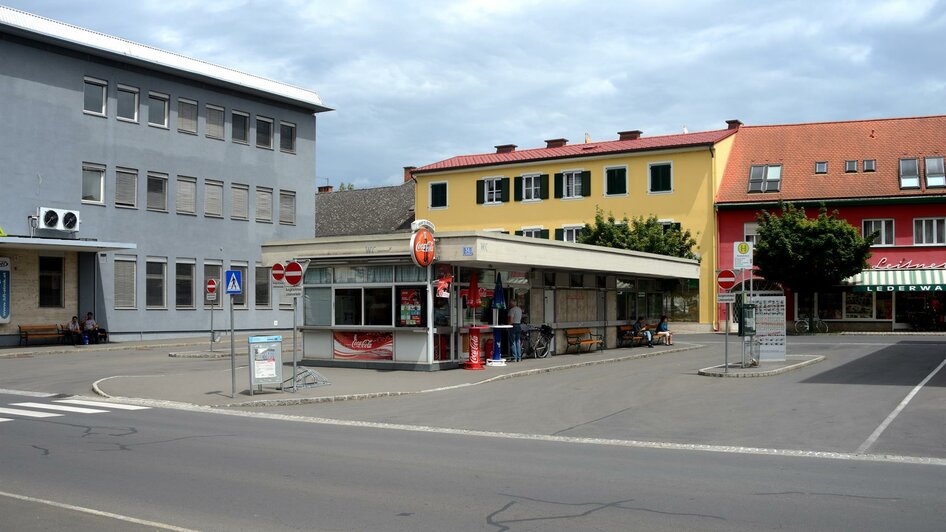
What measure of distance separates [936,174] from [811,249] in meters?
9.15

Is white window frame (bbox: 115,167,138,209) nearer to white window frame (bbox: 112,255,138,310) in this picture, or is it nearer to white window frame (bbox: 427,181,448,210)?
white window frame (bbox: 112,255,138,310)

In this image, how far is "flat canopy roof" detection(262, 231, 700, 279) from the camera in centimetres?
2380

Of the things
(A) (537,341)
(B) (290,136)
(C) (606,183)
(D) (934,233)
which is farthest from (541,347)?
(D) (934,233)

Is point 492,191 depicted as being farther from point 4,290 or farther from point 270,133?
point 4,290

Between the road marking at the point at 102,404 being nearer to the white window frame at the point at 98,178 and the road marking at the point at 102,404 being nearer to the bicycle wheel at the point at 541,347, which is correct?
the bicycle wheel at the point at 541,347

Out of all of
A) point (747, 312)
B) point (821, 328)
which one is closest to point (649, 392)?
point (747, 312)

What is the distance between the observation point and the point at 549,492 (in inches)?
361

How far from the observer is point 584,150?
188ft

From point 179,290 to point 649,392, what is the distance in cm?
2948

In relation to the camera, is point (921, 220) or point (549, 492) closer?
point (549, 492)

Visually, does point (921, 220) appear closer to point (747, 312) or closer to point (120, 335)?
point (747, 312)

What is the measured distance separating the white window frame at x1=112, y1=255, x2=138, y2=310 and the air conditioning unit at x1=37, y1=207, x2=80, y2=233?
268cm

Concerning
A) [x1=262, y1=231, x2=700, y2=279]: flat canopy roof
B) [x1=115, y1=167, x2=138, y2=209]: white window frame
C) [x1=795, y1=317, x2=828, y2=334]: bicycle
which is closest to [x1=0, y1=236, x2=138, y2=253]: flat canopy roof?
[x1=115, y1=167, x2=138, y2=209]: white window frame

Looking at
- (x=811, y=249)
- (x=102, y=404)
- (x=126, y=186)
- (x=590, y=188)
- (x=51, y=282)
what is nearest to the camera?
(x=102, y=404)
